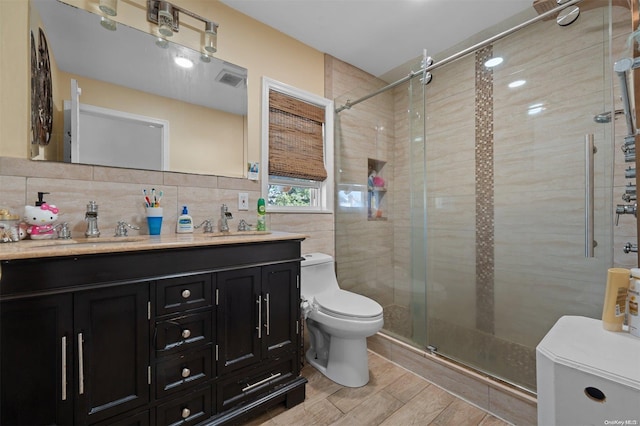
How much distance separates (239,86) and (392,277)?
6.56ft

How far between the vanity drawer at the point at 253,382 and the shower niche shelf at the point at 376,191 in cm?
149

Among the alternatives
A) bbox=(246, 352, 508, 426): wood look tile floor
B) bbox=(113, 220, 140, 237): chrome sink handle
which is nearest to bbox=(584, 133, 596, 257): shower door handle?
bbox=(246, 352, 508, 426): wood look tile floor

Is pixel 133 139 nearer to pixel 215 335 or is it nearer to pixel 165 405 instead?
pixel 215 335

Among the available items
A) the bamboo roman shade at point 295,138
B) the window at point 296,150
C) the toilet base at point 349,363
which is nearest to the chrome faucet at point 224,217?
the window at point 296,150

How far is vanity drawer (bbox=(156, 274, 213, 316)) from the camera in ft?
3.56

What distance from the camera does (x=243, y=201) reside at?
73.6 inches

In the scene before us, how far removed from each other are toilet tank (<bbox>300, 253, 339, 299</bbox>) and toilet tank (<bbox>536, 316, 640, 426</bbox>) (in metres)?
1.32

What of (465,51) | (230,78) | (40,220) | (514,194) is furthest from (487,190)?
(40,220)

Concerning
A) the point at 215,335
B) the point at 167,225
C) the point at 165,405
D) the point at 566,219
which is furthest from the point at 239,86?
the point at 566,219

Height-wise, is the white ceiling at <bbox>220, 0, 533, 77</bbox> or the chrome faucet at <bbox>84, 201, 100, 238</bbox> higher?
the white ceiling at <bbox>220, 0, 533, 77</bbox>

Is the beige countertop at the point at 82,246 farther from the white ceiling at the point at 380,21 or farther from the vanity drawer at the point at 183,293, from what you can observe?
the white ceiling at the point at 380,21

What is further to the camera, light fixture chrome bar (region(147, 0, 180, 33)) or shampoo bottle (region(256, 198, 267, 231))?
shampoo bottle (region(256, 198, 267, 231))

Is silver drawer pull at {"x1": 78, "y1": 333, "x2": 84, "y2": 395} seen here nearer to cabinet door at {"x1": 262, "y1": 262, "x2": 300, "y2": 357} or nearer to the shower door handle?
cabinet door at {"x1": 262, "y1": 262, "x2": 300, "y2": 357}

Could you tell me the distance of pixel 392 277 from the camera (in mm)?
2418
